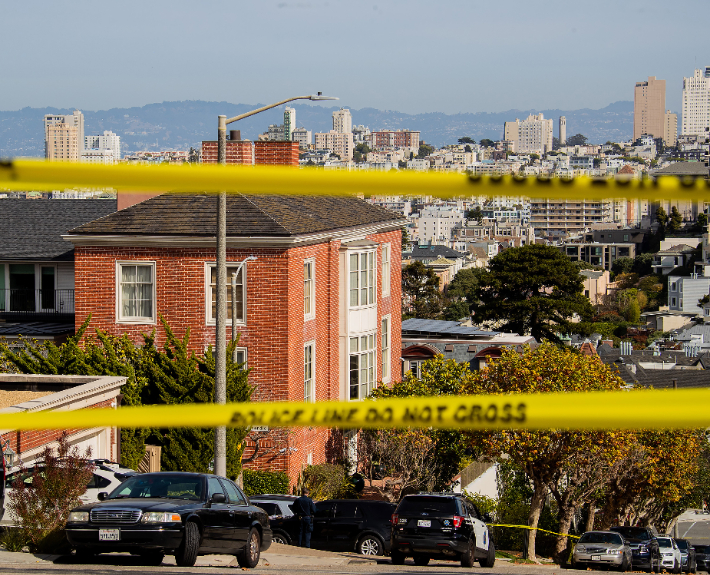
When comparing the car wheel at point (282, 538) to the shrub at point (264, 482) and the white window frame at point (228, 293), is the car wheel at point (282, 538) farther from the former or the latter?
the white window frame at point (228, 293)

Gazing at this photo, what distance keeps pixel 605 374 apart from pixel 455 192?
25.4 m

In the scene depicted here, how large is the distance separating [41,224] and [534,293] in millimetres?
52894

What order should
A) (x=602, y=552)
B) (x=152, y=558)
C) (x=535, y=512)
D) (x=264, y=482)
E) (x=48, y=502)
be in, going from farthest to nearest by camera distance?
(x=264, y=482) < (x=535, y=512) < (x=602, y=552) < (x=48, y=502) < (x=152, y=558)

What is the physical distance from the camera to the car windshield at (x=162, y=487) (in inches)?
513

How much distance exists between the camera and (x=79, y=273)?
97.4 ft

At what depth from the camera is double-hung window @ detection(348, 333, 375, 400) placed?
111 ft

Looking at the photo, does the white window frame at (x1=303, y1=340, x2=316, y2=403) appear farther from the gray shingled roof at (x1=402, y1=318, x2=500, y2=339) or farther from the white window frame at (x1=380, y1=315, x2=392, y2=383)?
the gray shingled roof at (x1=402, y1=318, x2=500, y2=339)

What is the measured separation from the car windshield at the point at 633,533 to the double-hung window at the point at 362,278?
11.0 meters

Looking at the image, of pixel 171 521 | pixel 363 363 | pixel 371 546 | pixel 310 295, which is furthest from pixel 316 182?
pixel 363 363

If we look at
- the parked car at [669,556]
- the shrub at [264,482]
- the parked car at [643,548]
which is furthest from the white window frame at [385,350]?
the parked car at [669,556]

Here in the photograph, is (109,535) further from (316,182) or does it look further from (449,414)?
(316,182)

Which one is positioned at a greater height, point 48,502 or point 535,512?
point 48,502

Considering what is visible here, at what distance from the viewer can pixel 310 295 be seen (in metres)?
30.9

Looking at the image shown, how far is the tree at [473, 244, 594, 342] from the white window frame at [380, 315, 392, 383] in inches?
1708
